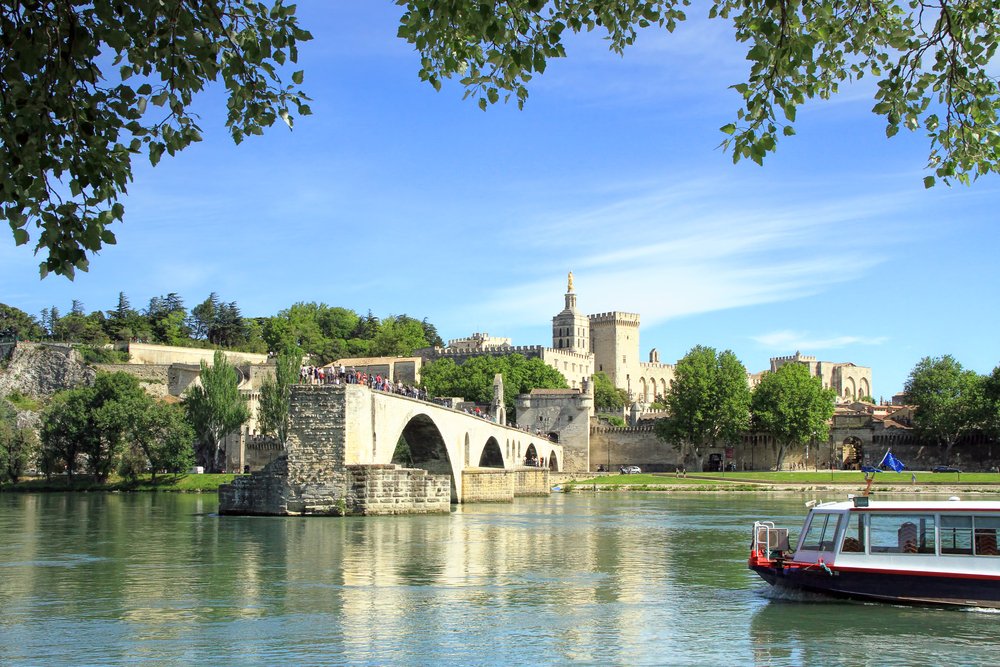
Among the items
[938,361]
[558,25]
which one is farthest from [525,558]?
[938,361]

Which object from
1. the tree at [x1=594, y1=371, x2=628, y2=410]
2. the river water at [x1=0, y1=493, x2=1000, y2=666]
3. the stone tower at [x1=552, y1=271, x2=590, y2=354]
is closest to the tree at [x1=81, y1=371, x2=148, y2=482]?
the river water at [x1=0, y1=493, x2=1000, y2=666]

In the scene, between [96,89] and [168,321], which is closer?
[96,89]

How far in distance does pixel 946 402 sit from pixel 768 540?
2780 inches

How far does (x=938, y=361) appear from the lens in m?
91.9

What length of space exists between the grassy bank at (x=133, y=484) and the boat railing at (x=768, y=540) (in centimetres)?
4913

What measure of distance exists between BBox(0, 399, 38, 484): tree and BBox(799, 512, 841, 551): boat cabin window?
5796cm

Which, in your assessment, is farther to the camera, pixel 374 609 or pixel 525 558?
pixel 525 558

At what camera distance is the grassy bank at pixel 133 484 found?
6494 centimetres

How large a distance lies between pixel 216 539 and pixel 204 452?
1977 inches

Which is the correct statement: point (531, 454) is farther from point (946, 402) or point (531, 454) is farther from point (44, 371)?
point (44, 371)

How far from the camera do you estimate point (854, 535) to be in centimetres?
1858

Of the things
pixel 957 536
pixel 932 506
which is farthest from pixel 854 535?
pixel 957 536

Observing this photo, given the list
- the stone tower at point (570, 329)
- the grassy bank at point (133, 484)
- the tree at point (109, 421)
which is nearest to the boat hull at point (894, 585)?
the grassy bank at point (133, 484)

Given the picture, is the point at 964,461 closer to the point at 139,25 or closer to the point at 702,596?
the point at 702,596
